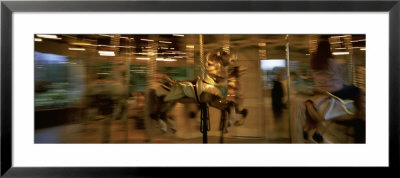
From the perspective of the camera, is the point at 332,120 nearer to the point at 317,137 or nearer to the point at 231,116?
the point at 317,137

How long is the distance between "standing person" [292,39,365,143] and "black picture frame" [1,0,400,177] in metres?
0.29

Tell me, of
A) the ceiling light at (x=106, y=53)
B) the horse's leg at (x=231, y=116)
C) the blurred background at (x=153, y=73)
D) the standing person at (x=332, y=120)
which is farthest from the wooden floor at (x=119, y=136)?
the ceiling light at (x=106, y=53)

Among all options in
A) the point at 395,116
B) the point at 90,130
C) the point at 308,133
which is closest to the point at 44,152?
the point at 90,130

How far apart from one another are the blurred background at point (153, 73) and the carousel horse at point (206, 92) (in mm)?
59

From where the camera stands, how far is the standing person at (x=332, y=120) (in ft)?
9.71

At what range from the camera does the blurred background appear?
2.96 meters

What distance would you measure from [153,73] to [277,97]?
4.18 ft

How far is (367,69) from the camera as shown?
9.36 feet

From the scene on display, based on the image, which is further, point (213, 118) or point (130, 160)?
point (213, 118)

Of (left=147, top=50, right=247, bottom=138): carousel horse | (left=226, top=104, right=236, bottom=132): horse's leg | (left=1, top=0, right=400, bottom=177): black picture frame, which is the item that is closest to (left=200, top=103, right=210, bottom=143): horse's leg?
(left=147, top=50, right=247, bottom=138): carousel horse

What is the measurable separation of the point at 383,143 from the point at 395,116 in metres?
0.28

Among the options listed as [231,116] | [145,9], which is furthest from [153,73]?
[231,116]

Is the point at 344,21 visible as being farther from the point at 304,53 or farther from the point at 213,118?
the point at 213,118

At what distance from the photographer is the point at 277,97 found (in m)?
3.08
